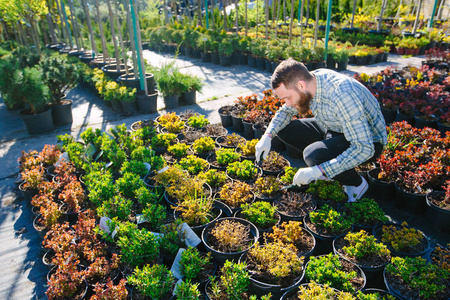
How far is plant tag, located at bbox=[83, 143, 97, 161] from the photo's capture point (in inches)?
153

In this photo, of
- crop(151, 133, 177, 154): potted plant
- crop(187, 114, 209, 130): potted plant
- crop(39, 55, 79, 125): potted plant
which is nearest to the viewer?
crop(151, 133, 177, 154): potted plant

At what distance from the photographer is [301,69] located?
266cm

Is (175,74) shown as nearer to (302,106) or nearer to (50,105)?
(50,105)

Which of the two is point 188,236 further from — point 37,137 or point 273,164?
point 37,137

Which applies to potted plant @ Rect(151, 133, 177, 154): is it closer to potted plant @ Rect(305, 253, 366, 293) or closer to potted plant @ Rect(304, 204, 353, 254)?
potted plant @ Rect(304, 204, 353, 254)

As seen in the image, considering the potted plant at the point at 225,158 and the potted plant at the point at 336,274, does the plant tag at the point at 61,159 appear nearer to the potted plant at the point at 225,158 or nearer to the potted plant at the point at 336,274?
the potted plant at the point at 225,158

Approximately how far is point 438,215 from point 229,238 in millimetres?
1946

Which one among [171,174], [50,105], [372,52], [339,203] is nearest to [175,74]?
[50,105]

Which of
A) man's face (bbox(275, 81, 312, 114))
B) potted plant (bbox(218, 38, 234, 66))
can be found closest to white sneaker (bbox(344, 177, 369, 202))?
man's face (bbox(275, 81, 312, 114))

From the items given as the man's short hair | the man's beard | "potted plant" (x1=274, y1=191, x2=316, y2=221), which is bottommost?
"potted plant" (x1=274, y1=191, x2=316, y2=221)

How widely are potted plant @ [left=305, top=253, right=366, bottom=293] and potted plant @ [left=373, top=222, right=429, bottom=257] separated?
37 cm

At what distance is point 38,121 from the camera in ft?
18.0

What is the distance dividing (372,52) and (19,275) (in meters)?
10.2

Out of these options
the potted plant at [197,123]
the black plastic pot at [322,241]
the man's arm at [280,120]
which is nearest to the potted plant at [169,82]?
the potted plant at [197,123]
